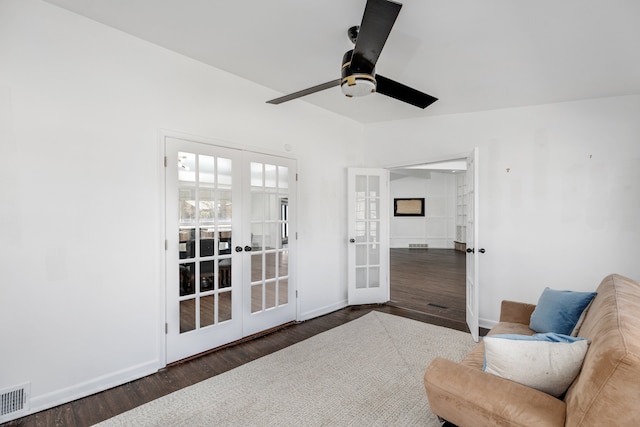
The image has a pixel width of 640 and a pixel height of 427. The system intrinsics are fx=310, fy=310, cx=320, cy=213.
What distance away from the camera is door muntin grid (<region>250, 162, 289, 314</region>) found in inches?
135

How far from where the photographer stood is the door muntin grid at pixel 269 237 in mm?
3439

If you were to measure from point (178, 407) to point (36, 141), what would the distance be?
6.78 feet

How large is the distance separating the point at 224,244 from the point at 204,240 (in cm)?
22

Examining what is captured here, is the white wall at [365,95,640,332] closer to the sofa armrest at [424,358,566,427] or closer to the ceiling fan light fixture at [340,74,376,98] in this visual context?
the ceiling fan light fixture at [340,74,376,98]

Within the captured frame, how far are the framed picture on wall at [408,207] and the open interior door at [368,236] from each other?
6.95 meters

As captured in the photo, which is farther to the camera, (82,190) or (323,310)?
(323,310)

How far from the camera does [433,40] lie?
7.82 ft

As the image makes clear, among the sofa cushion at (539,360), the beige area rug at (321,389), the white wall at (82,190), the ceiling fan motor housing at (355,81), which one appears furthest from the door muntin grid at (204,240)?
the sofa cushion at (539,360)

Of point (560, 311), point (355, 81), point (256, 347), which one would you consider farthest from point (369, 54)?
point (256, 347)

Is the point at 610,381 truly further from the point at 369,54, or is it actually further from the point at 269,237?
the point at 269,237

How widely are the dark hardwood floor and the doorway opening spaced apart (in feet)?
0.14

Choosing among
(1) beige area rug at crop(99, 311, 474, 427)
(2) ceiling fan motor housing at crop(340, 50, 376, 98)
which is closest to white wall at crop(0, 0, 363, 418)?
(1) beige area rug at crop(99, 311, 474, 427)

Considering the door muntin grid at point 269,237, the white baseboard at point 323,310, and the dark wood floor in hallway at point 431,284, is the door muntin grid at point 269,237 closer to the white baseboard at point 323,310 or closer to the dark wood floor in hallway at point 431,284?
the white baseboard at point 323,310

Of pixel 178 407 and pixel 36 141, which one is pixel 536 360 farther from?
pixel 36 141
